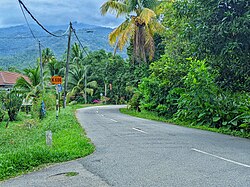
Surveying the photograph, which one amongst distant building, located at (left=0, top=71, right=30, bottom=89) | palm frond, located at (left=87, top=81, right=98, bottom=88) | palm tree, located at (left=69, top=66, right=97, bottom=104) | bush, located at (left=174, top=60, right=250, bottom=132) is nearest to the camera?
bush, located at (left=174, top=60, right=250, bottom=132)

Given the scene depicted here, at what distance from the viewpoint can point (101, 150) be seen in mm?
9945

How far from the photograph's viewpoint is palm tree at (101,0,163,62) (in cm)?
2831

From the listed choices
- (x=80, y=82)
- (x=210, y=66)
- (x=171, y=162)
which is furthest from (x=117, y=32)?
(x=80, y=82)

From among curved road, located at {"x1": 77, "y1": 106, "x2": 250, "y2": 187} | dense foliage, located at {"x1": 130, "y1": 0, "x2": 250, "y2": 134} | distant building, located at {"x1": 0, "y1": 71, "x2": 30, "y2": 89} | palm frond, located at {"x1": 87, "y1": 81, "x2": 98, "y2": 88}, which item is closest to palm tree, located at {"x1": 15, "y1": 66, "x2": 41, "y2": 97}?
distant building, located at {"x1": 0, "y1": 71, "x2": 30, "y2": 89}

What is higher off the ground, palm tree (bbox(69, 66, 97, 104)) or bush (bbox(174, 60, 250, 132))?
palm tree (bbox(69, 66, 97, 104))

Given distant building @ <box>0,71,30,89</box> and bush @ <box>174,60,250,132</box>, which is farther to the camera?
distant building @ <box>0,71,30,89</box>

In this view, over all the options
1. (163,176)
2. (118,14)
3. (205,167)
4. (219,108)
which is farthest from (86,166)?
(118,14)

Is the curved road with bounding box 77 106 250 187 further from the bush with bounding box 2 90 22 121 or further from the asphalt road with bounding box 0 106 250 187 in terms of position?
the bush with bounding box 2 90 22 121

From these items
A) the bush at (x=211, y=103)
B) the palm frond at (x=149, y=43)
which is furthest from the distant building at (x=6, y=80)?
the bush at (x=211, y=103)

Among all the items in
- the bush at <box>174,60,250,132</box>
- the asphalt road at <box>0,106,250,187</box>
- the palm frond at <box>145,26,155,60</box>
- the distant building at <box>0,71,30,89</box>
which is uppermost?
the palm frond at <box>145,26,155,60</box>

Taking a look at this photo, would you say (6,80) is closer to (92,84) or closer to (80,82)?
(80,82)

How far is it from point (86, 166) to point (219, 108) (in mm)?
9987

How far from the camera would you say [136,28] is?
2859 cm

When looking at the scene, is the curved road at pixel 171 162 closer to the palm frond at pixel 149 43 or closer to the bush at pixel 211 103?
the bush at pixel 211 103
